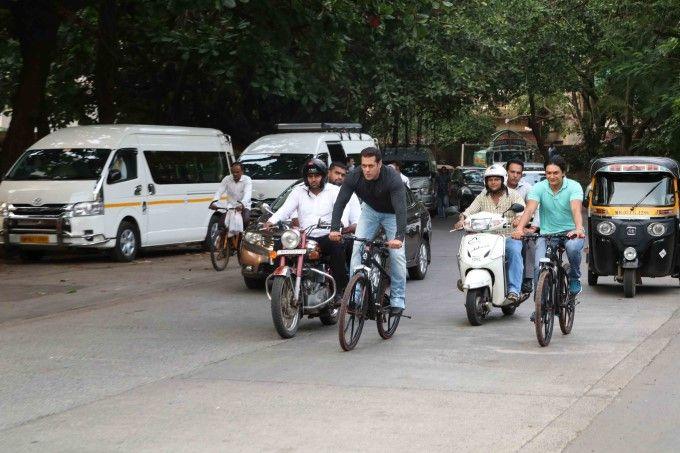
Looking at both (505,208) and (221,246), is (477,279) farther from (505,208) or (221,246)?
(221,246)

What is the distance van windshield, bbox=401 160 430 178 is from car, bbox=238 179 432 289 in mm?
18950

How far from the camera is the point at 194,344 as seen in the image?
35.9 feet

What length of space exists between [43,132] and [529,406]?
2428 centimetres

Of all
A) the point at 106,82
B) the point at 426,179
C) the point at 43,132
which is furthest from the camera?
the point at 426,179

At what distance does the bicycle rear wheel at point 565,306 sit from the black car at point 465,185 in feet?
88.2

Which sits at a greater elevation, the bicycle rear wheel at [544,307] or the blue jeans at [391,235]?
the blue jeans at [391,235]

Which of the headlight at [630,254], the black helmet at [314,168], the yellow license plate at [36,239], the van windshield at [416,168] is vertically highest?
the van windshield at [416,168]

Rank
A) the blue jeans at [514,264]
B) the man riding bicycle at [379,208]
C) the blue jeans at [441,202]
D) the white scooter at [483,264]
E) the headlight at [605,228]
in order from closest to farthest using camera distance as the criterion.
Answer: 1. the man riding bicycle at [379,208]
2. the white scooter at [483,264]
3. the blue jeans at [514,264]
4. the headlight at [605,228]
5. the blue jeans at [441,202]

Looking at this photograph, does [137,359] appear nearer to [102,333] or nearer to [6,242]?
[102,333]

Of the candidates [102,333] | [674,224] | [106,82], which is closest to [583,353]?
[102,333]

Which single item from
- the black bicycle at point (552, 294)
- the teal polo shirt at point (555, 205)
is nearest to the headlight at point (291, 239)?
the black bicycle at point (552, 294)

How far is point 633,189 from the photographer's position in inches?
622

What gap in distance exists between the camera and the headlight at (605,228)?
15.5m

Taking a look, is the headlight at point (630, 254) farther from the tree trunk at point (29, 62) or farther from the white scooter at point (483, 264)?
the tree trunk at point (29, 62)
